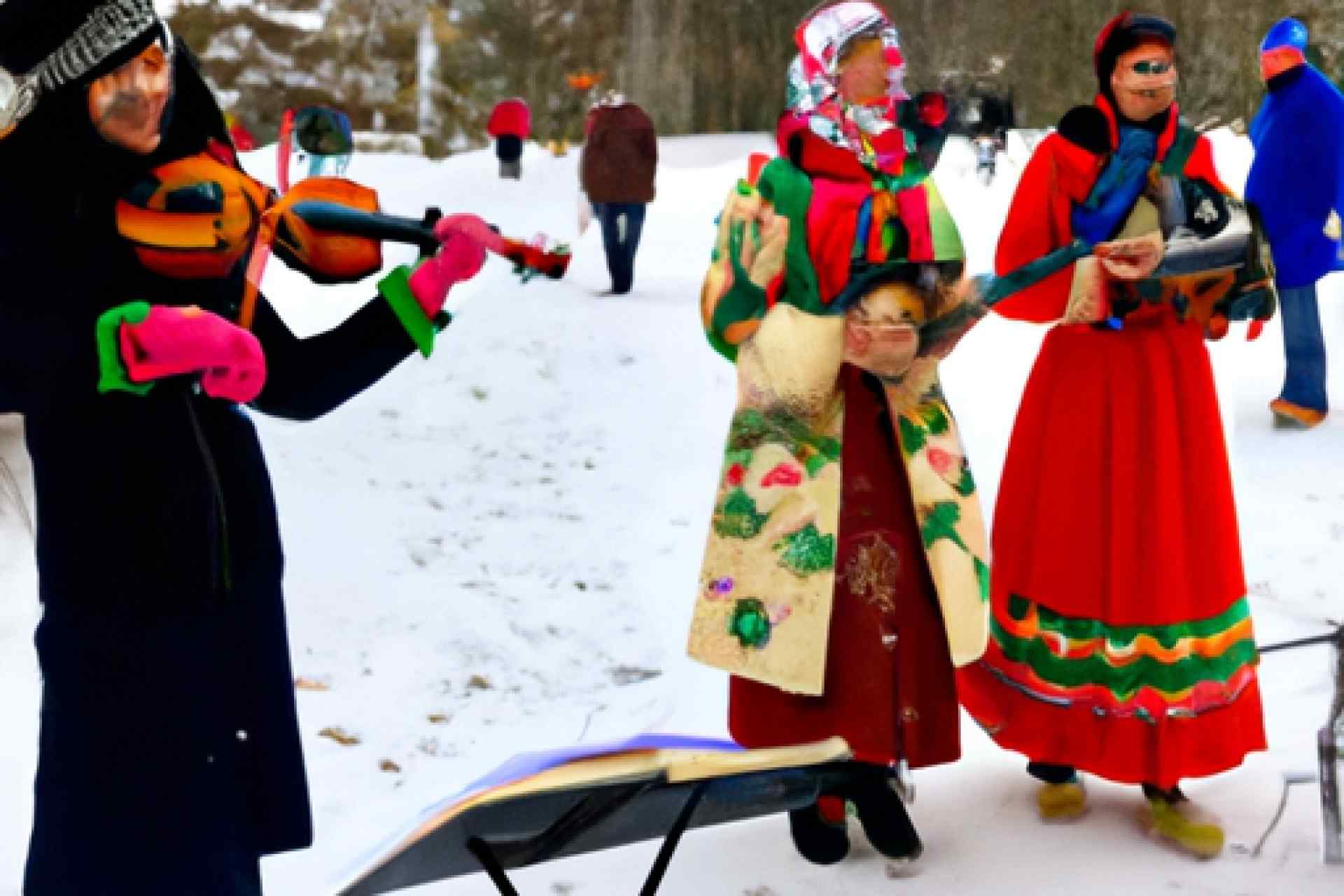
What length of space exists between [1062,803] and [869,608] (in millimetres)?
764

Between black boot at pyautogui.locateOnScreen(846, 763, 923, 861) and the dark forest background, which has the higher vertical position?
the dark forest background

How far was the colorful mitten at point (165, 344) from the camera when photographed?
6.85 feet

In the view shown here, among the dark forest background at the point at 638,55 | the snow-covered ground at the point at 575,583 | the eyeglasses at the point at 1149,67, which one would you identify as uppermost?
the dark forest background at the point at 638,55

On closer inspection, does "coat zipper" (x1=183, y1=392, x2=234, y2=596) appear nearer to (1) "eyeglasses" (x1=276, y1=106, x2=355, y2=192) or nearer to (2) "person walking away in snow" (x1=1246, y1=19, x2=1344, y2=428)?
(1) "eyeglasses" (x1=276, y1=106, x2=355, y2=192)

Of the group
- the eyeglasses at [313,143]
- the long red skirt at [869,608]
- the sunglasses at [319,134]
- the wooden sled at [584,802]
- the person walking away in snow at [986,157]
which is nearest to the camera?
the wooden sled at [584,802]

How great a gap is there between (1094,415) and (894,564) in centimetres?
58

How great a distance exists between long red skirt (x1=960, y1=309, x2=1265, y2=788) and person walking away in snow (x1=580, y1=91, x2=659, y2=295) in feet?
22.1

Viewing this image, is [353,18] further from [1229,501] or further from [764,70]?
[1229,501]

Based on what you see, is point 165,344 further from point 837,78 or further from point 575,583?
point 575,583

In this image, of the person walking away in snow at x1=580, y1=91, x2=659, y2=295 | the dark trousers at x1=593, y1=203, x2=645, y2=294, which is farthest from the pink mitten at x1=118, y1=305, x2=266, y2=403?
the person walking away in snow at x1=580, y1=91, x2=659, y2=295

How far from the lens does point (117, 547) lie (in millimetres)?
2273

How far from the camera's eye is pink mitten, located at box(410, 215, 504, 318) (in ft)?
7.66

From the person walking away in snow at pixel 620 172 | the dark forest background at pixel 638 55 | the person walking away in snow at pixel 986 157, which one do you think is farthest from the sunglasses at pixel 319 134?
the person walking away in snow at pixel 986 157

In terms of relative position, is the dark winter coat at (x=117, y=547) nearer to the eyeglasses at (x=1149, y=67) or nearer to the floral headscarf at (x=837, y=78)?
the floral headscarf at (x=837, y=78)
